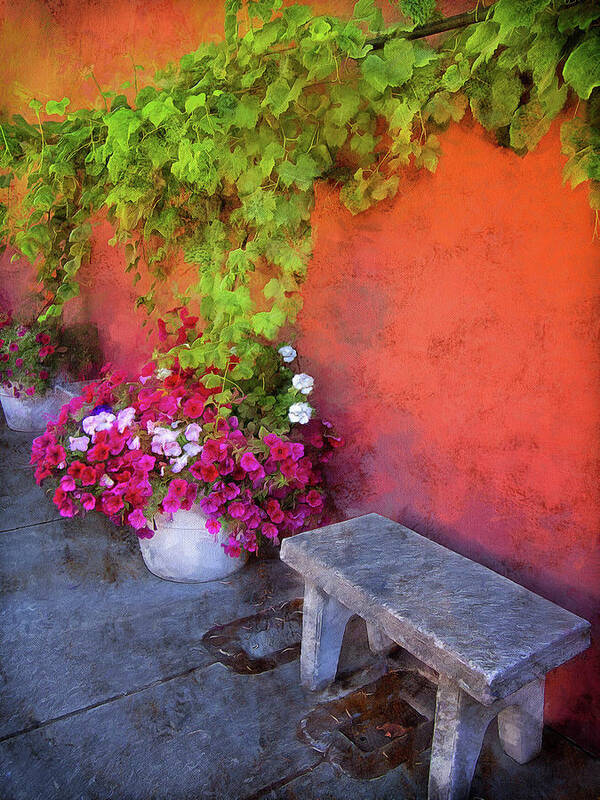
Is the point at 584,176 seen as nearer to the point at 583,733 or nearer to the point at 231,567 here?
the point at 583,733

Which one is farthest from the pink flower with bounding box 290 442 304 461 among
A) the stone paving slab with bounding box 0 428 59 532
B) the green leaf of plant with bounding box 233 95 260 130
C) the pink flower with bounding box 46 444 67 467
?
the stone paving slab with bounding box 0 428 59 532

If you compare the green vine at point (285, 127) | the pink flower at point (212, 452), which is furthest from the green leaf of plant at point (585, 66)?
the pink flower at point (212, 452)

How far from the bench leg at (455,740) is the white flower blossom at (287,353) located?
4.87 feet

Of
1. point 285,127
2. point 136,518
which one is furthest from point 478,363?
point 136,518

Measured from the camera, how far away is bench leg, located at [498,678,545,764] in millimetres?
1537

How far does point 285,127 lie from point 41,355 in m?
2.69

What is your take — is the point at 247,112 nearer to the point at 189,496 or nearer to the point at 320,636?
the point at 189,496

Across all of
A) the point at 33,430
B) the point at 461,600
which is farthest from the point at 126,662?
the point at 33,430

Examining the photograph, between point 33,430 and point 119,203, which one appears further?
point 33,430

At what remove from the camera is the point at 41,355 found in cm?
405

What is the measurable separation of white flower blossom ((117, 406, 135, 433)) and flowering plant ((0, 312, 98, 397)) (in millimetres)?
1956

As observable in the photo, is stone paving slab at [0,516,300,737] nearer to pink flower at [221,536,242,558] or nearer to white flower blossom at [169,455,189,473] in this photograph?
pink flower at [221,536,242,558]

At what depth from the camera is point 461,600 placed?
1.54 metres

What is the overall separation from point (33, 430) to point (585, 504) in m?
3.79
